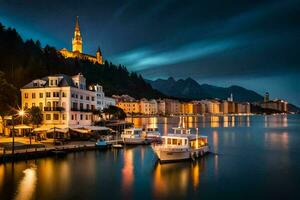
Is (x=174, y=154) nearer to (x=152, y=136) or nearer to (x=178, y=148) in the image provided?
(x=178, y=148)

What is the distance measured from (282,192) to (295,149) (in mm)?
39657

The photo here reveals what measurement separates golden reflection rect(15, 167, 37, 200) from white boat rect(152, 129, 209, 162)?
1765 centimetres

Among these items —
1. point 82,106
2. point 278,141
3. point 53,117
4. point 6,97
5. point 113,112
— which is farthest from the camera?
point 113,112

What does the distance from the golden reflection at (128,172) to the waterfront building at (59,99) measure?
16.9 metres

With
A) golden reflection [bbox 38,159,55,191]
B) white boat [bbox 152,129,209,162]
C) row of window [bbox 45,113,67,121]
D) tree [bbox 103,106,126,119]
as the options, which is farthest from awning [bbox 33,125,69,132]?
tree [bbox 103,106,126,119]

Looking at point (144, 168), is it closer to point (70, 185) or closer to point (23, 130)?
point (70, 185)

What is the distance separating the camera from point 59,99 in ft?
221

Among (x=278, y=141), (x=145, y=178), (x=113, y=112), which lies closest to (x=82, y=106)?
(x=113, y=112)

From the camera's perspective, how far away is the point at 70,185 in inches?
1380

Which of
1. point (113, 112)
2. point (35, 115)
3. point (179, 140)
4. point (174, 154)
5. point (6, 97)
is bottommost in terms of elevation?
point (174, 154)

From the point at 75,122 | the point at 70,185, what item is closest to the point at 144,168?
the point at 70,185

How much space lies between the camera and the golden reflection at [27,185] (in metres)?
30.9

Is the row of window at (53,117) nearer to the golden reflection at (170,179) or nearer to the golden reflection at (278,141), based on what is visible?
the golden reflection at (170,179)

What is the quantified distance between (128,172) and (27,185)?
1349 cm
